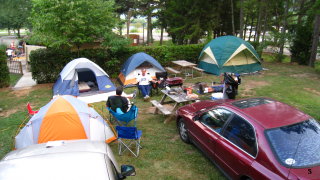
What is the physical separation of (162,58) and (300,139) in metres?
10.7

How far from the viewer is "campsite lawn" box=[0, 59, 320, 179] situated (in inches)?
187

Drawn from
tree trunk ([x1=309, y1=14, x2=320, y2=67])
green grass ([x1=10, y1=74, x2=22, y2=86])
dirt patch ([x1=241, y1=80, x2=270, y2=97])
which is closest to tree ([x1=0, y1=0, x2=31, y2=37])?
green grass ([x1=10, y1=74, x2=22, y2=86])

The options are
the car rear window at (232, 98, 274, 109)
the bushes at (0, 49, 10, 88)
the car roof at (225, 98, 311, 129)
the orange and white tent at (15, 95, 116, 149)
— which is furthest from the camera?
the bushes at (0, 49, 10, 88)

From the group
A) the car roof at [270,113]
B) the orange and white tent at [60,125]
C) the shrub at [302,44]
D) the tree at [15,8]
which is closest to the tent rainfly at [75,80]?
the orange and white tent at [60,125]

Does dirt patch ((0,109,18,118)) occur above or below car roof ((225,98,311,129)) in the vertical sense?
below

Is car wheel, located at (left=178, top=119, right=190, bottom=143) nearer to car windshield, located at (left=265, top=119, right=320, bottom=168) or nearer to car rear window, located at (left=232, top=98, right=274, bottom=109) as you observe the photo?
car rear window, located at (left=232, top=98, right=274, bottom=109)

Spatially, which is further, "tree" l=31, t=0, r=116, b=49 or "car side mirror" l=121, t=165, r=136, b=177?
"tree" l=31, t=0, r=116, b=49

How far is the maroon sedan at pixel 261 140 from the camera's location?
3109 millimetres

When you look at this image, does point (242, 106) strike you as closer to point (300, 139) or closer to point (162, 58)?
point (300, 139)

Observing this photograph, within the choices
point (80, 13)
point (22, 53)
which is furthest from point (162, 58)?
point (22, 53)

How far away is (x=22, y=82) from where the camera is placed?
12.4 meters

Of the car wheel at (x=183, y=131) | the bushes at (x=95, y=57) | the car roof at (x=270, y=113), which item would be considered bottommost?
the car wheel at (x=183, y=131)

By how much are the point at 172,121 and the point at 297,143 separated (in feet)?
12.9

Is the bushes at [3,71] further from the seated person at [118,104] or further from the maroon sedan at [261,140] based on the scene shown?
the maroon sedan at [261,140]
